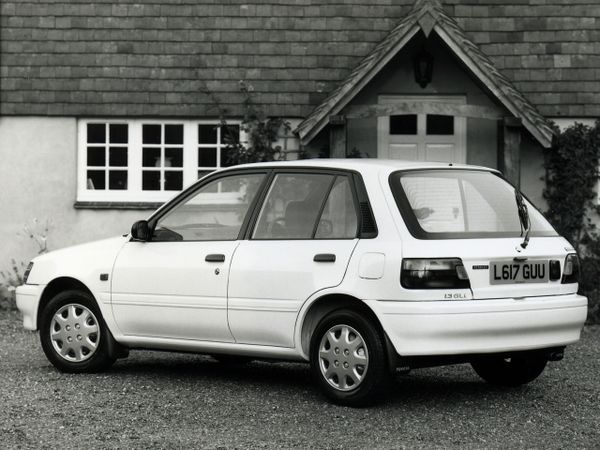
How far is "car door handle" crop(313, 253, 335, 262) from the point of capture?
7.42 m

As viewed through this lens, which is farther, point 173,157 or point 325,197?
point 173,157

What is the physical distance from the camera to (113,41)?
15.9m

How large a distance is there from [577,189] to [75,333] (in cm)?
811

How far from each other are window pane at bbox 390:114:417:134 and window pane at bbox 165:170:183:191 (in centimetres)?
286

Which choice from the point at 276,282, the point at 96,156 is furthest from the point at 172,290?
the point at 96,156

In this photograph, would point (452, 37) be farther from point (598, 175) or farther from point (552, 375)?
point (552, 375)

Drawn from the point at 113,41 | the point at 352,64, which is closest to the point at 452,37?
the point at 352,64

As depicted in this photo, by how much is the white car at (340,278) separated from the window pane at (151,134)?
7.06m

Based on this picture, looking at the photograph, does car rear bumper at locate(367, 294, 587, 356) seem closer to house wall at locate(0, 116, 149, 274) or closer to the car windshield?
the car windshield

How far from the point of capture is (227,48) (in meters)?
15.8

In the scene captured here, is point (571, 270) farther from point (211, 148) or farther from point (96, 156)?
point (96, 156)

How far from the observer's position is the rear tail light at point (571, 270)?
25.2 feet

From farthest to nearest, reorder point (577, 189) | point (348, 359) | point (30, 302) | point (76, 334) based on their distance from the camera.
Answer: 1. point (577, 189)
2. point (30, 302)
3. point (76, 334)
4. point (348, 359)

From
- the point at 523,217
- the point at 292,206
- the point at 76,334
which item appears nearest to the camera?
the point at 523,217
